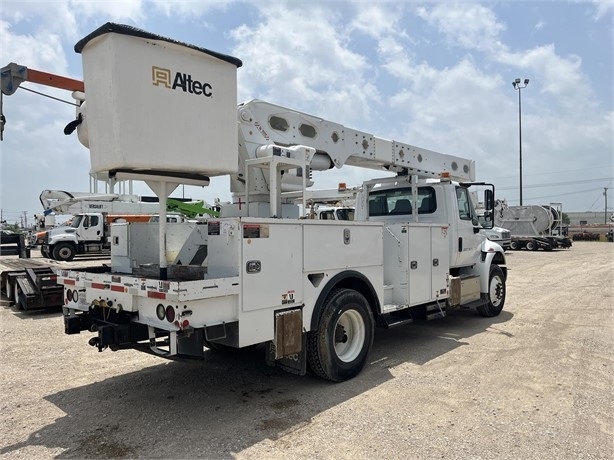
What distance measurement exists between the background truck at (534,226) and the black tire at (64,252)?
26.6m

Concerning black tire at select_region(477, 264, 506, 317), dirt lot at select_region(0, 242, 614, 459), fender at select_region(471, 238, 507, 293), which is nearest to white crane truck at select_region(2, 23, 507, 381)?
dirt lot at select_region(0, 242, 614, 459)

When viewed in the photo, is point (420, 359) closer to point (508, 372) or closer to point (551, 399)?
point (508, 372)

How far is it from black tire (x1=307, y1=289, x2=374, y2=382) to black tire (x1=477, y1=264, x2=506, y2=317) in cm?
Result: 434

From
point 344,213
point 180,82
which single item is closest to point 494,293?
point 180,82

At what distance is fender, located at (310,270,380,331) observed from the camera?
507 centimetres

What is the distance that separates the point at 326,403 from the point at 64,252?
73.9ft

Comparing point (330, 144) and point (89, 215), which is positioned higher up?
point (330, 144)

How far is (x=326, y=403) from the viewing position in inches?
190

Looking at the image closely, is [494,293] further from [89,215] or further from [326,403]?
[89,215]

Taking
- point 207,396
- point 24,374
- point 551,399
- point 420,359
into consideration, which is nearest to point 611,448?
point 551,399

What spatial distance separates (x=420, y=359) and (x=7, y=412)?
4.78 meters

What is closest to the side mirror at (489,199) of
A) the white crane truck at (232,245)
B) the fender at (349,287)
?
the white crane truck at (232,245)

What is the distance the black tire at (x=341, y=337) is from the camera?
5.16 metres

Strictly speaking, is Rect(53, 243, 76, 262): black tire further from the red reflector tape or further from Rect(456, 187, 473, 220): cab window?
the red reflector tape
